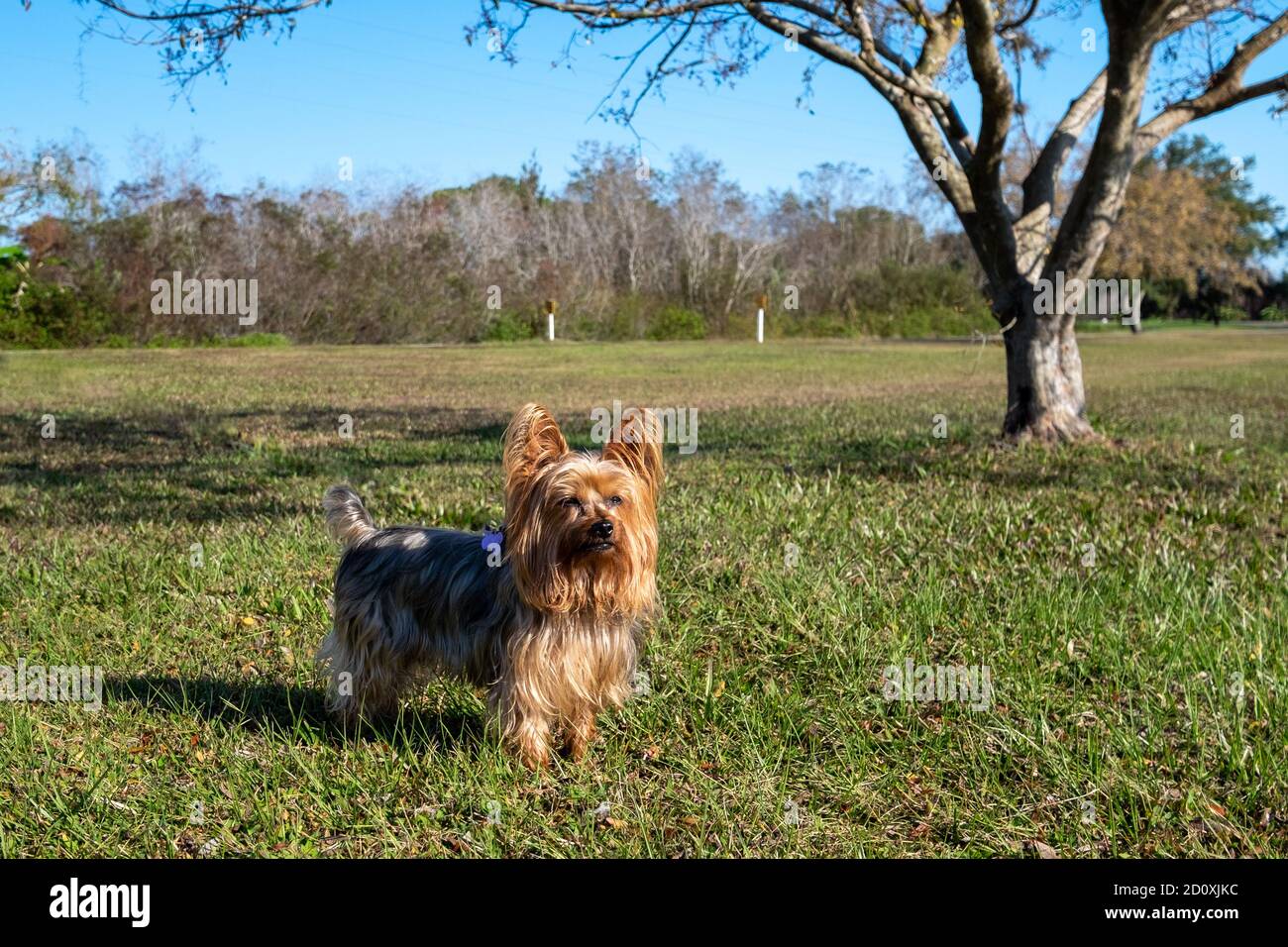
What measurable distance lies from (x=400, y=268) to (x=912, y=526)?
1277 inches

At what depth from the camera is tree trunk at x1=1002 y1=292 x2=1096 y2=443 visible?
39.4 ft

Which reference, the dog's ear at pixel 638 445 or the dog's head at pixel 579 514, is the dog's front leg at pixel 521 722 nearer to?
the dog's head at pixel 579 514

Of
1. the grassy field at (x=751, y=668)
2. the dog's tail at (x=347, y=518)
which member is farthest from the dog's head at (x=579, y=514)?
the dog's tail at (x=347, y=518)

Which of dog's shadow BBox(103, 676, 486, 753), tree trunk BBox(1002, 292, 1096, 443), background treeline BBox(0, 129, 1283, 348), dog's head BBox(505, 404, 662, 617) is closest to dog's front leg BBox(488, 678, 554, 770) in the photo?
dog's shadow BBox(103, 676, 486, 753)

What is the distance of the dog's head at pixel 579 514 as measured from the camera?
4145 mm

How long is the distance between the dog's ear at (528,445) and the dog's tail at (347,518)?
1.18m

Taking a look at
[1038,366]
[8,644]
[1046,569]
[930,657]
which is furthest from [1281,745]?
[1038,366]

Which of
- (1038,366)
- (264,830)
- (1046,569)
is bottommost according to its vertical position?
(264,830)

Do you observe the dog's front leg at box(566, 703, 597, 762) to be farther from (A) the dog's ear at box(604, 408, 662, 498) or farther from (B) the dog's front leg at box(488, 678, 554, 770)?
(A) the dog's ear at box(604, 408, 662, 498)

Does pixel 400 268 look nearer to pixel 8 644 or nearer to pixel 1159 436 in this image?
pixel 1159 436

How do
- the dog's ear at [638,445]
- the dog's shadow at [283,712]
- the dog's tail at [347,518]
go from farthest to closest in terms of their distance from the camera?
the dog's tail at [347,518]
the dog's shadow at [283,712]
the dog's ear at [638,445]

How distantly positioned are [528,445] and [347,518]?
134cm

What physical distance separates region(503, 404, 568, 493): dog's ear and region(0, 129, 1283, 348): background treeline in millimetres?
21245

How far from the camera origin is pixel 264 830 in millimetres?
4078
